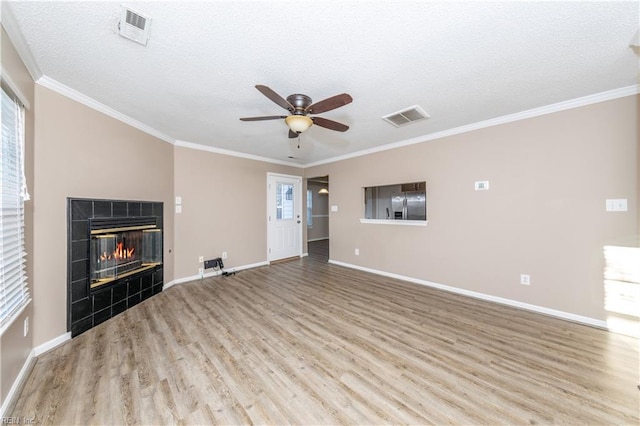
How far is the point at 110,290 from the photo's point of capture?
2738 millimetres

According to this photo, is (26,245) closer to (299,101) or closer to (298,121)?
(298,121)

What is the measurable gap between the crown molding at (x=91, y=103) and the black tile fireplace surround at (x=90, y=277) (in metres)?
1.03

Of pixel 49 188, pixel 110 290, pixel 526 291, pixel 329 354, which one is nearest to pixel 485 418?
pixel 329 354

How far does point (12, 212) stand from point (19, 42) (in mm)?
1224

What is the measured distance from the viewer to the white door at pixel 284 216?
541cm

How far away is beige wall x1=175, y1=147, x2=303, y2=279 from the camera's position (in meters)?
4.12

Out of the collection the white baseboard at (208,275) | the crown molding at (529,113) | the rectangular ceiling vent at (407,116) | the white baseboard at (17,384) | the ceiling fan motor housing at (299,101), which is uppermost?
the rectangular ceiling vent at (407,116)

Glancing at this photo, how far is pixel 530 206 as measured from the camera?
115 inches

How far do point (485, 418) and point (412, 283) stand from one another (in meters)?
2.61

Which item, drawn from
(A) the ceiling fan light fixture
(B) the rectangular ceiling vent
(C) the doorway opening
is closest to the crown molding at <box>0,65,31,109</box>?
(A) the ceiling fan light fixture

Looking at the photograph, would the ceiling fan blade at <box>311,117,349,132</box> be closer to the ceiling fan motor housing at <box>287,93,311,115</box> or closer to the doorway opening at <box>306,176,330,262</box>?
the ceiling fan motor housing at <box>287,93,311,115</box>

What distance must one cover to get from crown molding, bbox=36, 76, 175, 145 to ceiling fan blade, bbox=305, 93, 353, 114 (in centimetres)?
237

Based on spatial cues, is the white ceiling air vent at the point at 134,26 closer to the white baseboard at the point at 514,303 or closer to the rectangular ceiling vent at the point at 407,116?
the rectangular ceiling vent at the point at 407,116

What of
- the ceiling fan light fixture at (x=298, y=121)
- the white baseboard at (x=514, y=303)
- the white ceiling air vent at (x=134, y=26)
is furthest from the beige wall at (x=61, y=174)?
the white baseboard at (x=514, y=303)
